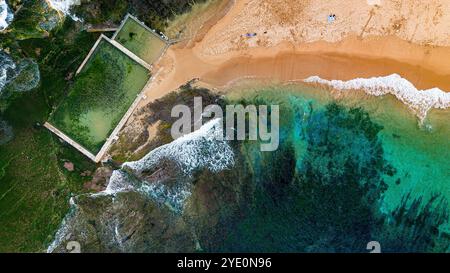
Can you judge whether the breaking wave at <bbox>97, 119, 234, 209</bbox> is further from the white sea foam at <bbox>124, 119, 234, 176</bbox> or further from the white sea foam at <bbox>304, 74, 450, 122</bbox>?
the white sea foam at <bbox>304, 74, 450, 122</bbox>

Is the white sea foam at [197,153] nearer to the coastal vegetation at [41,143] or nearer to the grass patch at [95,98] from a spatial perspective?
the grass patch at [95,98]

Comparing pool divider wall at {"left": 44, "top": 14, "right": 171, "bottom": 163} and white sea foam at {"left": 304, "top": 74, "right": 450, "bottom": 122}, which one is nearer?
pool divider wall at {"left": 44, "top": 14, "right": 171, "bottom": 163}

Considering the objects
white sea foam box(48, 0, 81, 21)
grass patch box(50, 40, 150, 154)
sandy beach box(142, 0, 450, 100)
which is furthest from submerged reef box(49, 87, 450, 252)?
white sea foam box(48, 0, 81, 21)

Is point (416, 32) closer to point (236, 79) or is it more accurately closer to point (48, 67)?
point (236, 79)

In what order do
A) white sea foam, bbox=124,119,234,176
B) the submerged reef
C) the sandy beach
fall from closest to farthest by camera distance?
the submerged reef < white sea foam, bbox=124,119,234,176 < the sandy beach

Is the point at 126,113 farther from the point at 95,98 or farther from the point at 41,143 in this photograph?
the point at 41,143

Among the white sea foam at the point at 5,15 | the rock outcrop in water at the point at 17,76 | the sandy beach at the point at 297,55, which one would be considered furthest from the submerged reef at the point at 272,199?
the white sea foam at the point at 5,15

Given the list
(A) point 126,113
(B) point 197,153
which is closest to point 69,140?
(A) point 126,113
